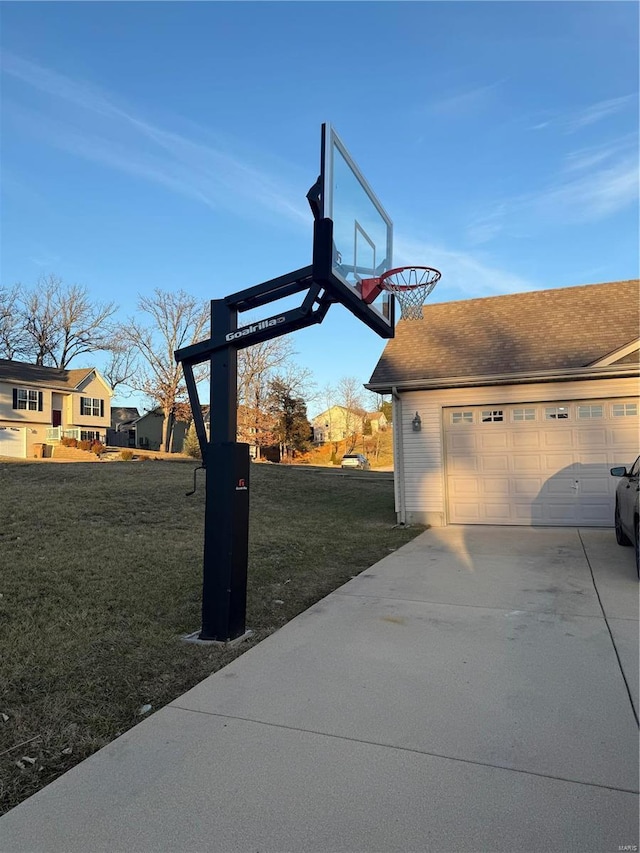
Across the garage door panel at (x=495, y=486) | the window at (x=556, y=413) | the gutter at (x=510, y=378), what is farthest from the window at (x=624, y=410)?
the garage door panel at (x=495, y=486)

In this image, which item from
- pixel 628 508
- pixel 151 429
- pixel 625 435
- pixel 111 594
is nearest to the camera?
pixel 111 594

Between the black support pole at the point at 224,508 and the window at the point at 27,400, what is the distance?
3395cm

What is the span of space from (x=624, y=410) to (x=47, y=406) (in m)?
34.6

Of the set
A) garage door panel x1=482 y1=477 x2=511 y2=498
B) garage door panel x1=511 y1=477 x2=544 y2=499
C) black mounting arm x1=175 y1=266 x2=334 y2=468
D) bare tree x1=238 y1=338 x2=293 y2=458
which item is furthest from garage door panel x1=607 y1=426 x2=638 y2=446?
bare tree x1=238 y1=338 x2=293 y2=458

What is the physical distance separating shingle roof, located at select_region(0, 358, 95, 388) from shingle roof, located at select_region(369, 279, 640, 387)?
28.9 meters

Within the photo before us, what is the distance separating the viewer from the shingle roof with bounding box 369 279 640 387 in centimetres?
1130

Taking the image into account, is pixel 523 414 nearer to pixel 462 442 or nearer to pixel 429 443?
pixel 462 442

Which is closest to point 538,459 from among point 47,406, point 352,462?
point 352,462

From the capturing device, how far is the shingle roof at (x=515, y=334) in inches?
445

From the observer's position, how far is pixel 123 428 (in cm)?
5884

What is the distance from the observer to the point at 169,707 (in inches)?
141

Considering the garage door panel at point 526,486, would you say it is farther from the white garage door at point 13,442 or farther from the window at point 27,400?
the window at point 27,400

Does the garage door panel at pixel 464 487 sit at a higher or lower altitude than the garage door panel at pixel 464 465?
lower

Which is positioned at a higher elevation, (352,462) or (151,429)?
(151,429)
